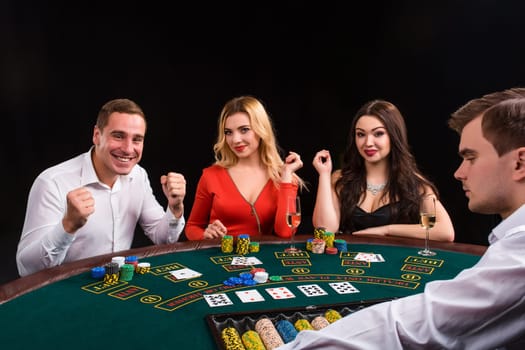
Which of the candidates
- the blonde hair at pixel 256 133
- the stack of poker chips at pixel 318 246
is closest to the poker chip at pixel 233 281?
the stack of poker chips at pixel 318 246

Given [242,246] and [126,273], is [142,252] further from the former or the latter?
[242,246]

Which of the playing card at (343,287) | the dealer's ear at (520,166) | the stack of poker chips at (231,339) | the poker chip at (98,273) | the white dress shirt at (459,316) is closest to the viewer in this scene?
the white dress shirt at (459,316)

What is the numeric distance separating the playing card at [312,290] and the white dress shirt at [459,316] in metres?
0.70

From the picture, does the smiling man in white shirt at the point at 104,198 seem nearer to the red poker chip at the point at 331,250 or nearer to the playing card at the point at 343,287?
the red poker chip at the point at 331,250

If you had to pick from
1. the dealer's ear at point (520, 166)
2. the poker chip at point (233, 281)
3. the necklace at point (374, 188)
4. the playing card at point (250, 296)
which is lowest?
the playing card at point (250, 296)

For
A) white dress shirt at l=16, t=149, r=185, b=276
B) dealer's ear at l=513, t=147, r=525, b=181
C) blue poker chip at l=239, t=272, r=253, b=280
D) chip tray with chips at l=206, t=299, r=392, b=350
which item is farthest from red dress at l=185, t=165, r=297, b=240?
dealer's ear at l=513, t=147, r=525, b=181

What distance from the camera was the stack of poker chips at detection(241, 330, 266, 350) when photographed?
3.89ft

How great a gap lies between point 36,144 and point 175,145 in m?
1.49

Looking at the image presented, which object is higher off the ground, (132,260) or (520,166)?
(520,166)

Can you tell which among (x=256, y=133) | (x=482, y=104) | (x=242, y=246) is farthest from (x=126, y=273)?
(x=256, y=133)

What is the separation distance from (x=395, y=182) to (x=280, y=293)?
5.39ft

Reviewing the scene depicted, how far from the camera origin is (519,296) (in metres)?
0.80

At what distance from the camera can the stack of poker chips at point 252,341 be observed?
46.7 inches

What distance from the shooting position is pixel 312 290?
5.25 ft
